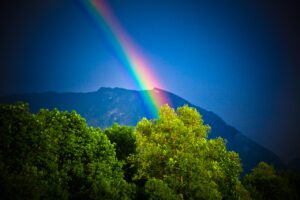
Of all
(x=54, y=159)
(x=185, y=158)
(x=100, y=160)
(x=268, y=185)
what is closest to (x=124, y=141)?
(x=100, y=160)

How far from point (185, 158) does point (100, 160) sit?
1068cm

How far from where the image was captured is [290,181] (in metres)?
71.6

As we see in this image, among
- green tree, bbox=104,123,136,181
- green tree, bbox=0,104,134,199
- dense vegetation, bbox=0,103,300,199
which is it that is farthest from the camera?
green tree, bbox=104,123,136,181

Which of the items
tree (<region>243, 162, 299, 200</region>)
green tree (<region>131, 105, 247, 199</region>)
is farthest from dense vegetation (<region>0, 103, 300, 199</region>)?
tree (<region>243, 162, 299, 200</region>)

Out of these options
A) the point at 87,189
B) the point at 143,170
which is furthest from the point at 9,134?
the point at 143,170

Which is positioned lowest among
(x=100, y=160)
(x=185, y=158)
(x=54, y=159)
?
(x=54, y=159)

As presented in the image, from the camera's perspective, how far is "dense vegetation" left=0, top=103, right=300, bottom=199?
27781 mm

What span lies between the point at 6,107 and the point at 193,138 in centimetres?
2142

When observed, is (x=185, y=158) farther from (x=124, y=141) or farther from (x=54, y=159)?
(x=124, y=141)

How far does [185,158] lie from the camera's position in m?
34.6

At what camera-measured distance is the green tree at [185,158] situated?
3438cm

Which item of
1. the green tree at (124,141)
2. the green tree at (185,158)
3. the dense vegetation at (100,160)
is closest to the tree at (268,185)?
the green tree at (185,158)

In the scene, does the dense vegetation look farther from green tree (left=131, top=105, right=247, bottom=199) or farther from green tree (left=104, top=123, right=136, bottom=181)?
green tree (left=104, top=123, right=136, bottom=181)

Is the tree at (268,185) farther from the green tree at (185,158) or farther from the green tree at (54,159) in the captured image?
the green tree at (54,159)
